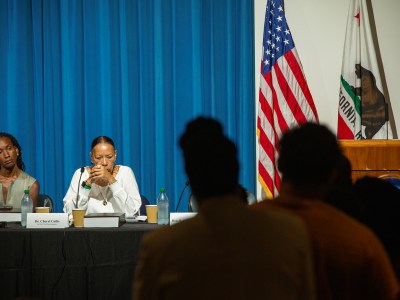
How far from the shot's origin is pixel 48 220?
12.7 feet

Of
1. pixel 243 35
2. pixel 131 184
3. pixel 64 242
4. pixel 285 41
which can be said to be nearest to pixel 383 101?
pixel 285 41

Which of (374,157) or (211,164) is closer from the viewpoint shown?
(211,164)

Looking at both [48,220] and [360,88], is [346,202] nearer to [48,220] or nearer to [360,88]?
[48,220]

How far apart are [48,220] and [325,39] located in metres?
3.31

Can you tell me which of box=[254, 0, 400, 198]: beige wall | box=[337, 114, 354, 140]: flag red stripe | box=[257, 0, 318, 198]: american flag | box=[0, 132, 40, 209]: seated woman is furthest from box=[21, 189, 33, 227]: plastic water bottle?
box=[337, 114, 354, 140]: flag red stripe

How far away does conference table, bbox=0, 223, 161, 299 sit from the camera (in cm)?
370

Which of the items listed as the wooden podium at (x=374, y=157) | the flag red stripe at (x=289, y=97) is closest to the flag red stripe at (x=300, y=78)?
the flag red stripe at (x=289, y=97)

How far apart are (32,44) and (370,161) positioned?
3421mm

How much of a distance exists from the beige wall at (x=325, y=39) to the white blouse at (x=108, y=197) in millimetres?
1908

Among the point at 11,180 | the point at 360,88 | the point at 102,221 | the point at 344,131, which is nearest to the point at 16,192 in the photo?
the point at 11,180

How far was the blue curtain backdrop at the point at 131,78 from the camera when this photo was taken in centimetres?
577

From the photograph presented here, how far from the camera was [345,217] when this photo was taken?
4.73 ft

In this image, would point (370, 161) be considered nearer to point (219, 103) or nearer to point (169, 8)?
point (219, 103)

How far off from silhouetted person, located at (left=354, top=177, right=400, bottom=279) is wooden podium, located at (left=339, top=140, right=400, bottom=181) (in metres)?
2.68
